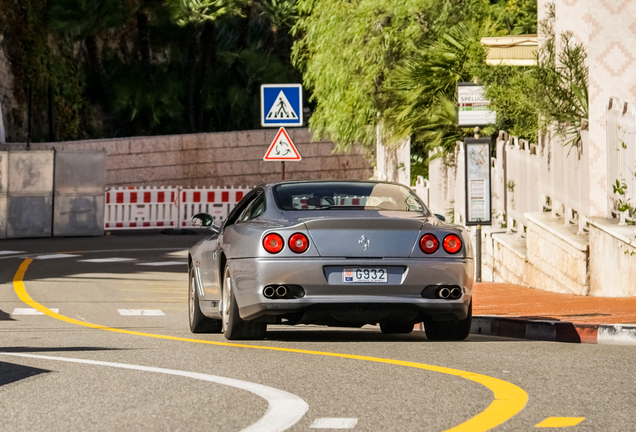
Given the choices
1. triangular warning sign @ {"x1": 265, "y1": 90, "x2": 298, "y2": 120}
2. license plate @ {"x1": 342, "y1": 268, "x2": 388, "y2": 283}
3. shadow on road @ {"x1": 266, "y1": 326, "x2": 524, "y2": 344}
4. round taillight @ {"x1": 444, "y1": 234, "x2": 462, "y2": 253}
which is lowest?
shadow on road @ {"x1": 266, "y1": 326, "x2": 524, "y2": 344}

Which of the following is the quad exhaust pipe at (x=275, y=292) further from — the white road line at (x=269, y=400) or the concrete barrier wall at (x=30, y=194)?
the concrete barrier wall at (x=30, y=194)

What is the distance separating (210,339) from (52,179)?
20.8 m

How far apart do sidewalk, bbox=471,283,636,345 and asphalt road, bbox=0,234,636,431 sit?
34 centimetres

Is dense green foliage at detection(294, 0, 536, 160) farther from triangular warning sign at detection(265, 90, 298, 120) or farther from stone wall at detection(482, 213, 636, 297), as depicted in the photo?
stone wall at detection(482, 213, 636, 297)

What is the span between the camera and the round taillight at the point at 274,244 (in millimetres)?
9836

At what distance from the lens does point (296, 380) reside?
782 cm

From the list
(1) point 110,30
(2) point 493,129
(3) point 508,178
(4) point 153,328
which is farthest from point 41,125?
(4) point 153,328

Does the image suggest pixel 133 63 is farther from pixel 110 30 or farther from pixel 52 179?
pixel 52 179

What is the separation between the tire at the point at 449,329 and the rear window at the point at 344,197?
934 millimetres

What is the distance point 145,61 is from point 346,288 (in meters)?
34.5

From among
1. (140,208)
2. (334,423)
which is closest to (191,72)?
(140,208)

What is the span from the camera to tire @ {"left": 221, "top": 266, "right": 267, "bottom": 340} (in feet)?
34.0

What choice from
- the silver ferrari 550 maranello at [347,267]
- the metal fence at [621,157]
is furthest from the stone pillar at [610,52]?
the silver ferrari 550 maranello at [347,267]

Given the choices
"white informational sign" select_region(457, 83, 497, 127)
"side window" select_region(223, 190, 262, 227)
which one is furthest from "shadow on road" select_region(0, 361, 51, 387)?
"white informational sign" select_region(457, 83, 497, 127)
